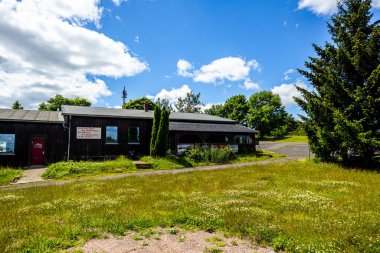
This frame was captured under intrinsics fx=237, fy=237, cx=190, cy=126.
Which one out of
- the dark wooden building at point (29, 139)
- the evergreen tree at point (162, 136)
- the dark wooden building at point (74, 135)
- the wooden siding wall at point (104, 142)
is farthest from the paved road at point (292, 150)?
the dark wooden building at point (29, 139)

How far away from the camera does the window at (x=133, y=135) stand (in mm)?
26062

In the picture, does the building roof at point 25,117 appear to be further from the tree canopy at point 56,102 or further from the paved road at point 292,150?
the tree canopy at point 56,102

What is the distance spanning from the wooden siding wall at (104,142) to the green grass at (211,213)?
11198mm

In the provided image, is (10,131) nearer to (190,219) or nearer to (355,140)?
(190,219)

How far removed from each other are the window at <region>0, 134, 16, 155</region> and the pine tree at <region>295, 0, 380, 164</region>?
1021 inches

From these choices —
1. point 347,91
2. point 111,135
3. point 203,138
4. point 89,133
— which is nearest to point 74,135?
point 89,133

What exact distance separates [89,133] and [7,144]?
6819mm

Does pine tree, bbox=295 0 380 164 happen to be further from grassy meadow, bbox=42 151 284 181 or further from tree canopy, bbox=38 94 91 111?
tree canopy, bbox=38 94 91 111

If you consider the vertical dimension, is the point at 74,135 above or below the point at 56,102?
below

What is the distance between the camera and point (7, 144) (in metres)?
21.2

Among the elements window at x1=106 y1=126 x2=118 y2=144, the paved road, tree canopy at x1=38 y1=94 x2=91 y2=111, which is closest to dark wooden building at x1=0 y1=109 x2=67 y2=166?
window at x1=106 y1=126 x2=118 y2=144

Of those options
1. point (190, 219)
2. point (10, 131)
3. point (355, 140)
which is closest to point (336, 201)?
point (190, 219)

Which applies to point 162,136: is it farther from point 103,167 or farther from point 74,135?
point 74,135

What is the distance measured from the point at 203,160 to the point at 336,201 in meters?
16.4
